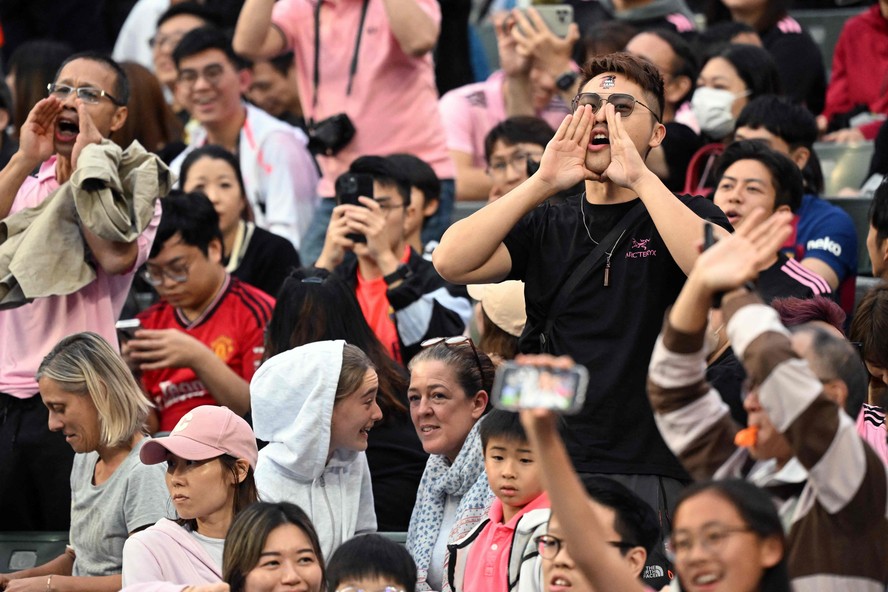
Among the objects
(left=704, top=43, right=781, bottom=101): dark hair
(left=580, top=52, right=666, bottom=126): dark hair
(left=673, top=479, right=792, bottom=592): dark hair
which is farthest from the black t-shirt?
(left=704, top=43, right=781, bottom=101): dark hair

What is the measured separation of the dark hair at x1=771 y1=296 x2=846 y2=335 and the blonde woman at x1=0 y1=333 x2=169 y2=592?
6.96ft

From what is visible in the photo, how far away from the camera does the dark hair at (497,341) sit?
584 centimetres

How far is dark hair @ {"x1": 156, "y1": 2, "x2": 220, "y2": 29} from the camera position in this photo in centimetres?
961

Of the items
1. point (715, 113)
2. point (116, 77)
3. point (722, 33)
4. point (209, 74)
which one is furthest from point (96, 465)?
point (722, 33)

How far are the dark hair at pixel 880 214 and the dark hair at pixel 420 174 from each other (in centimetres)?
220

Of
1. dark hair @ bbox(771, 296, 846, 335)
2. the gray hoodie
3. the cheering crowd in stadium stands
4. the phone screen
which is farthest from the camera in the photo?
the gray hoodie

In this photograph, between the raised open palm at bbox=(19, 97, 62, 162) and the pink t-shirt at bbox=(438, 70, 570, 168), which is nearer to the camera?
the raised open palm at bbox=(19, 97, 62, 162)

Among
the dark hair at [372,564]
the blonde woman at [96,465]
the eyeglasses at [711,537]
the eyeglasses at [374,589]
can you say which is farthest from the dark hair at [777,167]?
the eyeglasses at [711,537]

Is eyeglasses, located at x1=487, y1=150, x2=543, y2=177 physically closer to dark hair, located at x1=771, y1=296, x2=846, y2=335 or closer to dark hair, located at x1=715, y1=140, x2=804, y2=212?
dark hair, located at x1=715, y1=140, x2=804, y2=212

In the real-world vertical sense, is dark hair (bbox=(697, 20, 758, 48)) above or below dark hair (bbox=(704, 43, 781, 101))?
above

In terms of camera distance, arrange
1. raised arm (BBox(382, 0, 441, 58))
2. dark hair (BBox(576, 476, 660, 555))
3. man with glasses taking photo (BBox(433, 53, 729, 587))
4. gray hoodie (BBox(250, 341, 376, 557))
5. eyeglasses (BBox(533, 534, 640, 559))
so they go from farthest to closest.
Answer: raised arm (BBox(382, 0, 441, 58)) → gray hoodie (BBox(250, 341, 376, 557)) → man with glasses taking photo (BBox(433, 53, 729, 587)) → dark hair (BBox(576, 476, 660, 555)) → eyeglasses (BBox(533, 534, 640, 559))

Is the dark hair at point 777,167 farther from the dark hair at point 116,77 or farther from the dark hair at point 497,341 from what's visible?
the dark hair at point 116,77

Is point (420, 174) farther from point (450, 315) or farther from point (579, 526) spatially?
point (579, 526)

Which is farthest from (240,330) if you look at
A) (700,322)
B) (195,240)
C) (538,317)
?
(700,322)
